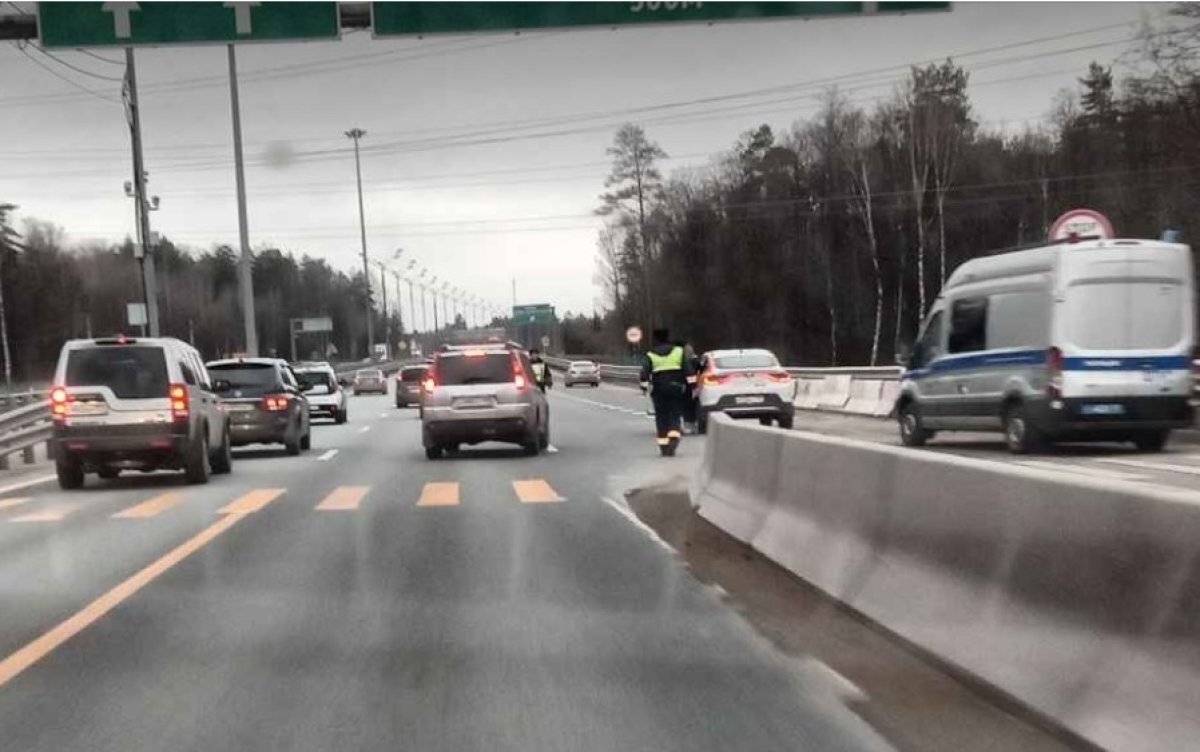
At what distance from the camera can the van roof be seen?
17.6m

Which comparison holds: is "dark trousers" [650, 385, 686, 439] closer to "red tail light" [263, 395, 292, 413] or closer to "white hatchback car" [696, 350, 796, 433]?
"white hatchback car" [696, 350, 796, 433]

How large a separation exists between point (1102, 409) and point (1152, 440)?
1.78 m

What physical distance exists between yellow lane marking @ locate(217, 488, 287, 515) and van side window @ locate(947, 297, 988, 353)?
9.60 m

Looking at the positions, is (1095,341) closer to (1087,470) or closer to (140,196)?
(1087,470)

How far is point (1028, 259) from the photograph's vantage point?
18469 mm

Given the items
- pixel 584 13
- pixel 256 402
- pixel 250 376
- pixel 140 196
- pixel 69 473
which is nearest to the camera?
pixel 584 13

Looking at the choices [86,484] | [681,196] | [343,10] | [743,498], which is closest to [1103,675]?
→ [743,498]

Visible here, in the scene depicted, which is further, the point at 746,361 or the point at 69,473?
the point at 746,361

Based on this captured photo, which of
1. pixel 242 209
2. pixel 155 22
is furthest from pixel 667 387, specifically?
pixel 242 209

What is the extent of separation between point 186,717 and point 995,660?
3.56m

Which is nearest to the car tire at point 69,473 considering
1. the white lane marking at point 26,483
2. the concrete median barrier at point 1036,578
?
the white lane marking at point 26,483

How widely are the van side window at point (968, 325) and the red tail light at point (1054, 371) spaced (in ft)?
5.59

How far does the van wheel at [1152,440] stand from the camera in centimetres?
1893

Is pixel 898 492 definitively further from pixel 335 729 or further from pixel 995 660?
pixel 335 729
